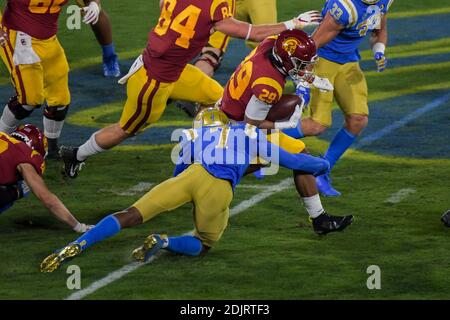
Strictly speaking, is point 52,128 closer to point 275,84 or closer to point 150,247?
point 275,84

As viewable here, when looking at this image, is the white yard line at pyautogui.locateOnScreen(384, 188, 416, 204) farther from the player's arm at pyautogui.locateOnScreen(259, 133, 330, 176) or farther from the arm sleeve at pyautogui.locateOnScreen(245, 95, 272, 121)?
the arm sleeve at pyautogui.locateOnScreen(245, 95, 272, 121)

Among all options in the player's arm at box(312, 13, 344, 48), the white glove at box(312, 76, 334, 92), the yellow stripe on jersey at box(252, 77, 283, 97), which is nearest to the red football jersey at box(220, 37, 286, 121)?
the yellow stripe on jersey at box(252, 77, 283, 97)

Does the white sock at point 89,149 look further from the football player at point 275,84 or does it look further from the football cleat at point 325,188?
the football cleat at point 325,188

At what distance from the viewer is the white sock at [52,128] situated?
10.7m

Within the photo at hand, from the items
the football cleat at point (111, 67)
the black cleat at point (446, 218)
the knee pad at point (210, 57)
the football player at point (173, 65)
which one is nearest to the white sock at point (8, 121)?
the football player at point (173, 65)

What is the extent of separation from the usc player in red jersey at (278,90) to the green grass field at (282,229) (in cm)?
21

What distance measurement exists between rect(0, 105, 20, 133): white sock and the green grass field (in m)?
0.44

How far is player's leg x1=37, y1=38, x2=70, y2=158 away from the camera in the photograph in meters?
10.4

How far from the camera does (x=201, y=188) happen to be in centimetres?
784

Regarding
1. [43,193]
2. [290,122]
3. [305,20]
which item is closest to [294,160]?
[290,122]

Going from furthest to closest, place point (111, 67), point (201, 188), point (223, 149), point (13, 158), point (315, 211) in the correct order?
point (111, 67) → point (315, 211) → point (13, 158) → point (223, 149) → point (201, 188)

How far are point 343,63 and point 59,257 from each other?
9.97ft

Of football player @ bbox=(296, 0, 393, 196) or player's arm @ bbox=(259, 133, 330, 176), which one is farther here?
football player @ bbox=(296, 0, 393, 196)

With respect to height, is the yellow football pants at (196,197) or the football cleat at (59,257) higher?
the yellow football pants at (196,197)
